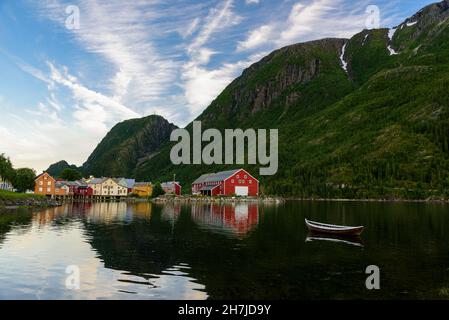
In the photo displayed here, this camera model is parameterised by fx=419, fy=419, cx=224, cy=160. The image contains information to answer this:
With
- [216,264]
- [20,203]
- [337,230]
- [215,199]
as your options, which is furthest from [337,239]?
[215,199]

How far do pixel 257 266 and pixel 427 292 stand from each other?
11.7m

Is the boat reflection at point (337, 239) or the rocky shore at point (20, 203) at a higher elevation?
the rocky shore at point (20, 203)

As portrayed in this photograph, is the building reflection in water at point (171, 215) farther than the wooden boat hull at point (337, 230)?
Yes

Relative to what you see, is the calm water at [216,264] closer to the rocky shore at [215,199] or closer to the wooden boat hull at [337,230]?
the wooden boat hull at [337,230]

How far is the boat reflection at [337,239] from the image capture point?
1826 inches

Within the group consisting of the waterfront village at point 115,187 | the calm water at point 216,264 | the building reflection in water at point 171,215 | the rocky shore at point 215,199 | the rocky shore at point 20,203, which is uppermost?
the waterfront village at point 115,187

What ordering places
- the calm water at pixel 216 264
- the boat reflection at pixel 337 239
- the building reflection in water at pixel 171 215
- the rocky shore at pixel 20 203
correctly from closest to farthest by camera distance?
the calm water at pixel 216 264
the boat reflection at pixel 337 239
the building reflection in water at pixel 171 215
the rocky shore at pixel 20 203

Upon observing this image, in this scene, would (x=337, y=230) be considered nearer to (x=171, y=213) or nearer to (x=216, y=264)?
(x=216, y=264)

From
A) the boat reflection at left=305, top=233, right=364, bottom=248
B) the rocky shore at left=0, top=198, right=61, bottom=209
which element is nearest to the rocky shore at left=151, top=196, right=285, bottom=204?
the rocky shore at left=0, top=198, right=61, bottom=209

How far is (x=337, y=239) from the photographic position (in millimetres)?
49062

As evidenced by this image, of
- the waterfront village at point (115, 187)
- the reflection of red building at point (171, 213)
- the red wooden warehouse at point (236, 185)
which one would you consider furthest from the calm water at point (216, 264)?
the waterfront village at point (115, 187)

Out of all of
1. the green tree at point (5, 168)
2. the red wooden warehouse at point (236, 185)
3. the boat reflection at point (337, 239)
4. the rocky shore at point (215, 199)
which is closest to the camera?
the boat reflection at point (337, 239)
